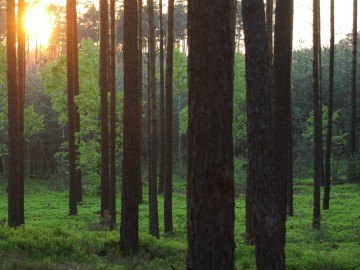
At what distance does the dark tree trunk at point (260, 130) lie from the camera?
8656 mm

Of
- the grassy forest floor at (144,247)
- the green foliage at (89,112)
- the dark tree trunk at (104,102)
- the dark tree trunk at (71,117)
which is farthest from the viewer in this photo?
the green foliage at (89,112)

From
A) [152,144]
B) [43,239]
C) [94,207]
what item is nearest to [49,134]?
[94,207]

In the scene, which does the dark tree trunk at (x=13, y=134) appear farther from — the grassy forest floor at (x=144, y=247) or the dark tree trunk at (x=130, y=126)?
the dark tree trunk at (x=130, y=126)

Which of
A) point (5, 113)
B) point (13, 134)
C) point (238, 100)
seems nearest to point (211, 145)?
point (13, 134)

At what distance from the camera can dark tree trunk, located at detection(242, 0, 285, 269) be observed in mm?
8656

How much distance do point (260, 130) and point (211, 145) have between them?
10.1ft

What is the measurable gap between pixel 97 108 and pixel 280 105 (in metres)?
20.5

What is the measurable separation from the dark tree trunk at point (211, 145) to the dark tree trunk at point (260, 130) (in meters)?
2.88

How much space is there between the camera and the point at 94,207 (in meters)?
26.7

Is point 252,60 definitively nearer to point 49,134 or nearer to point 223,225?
point 223,225

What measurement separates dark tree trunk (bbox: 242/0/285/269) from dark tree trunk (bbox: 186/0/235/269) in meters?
2.88

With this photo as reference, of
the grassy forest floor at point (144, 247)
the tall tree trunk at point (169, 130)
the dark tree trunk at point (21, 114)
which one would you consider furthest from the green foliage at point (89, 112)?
the tall tree trunk at point (169, 130)

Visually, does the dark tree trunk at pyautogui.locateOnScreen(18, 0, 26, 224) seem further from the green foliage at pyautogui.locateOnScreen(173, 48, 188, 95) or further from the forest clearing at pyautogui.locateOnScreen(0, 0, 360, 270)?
the green foliage at pyautogui.locateOnScreen(173, 48, 188, 95)

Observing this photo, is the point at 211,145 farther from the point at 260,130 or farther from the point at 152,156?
the point at 152,156
